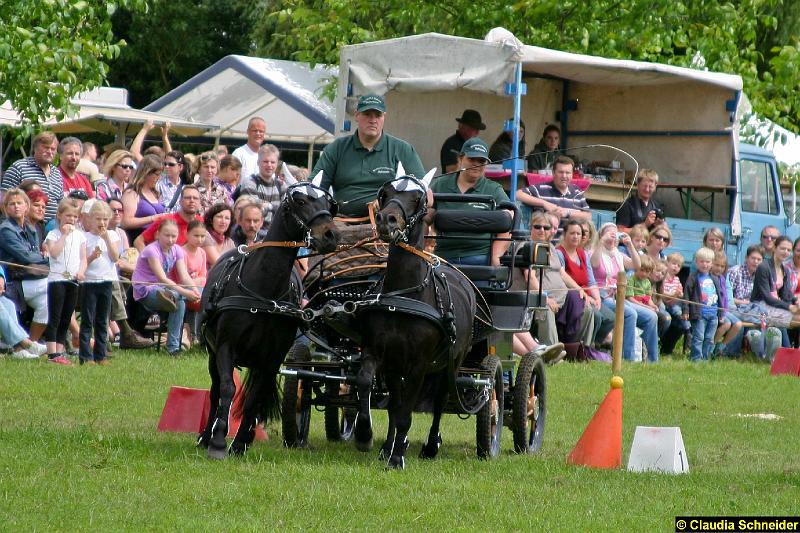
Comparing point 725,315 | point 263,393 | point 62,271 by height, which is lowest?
point 725,315

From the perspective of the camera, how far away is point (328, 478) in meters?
7.50

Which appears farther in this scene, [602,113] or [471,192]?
[602,113]

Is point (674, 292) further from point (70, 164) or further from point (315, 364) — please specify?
point (315, 364)

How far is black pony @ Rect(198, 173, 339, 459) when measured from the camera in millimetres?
8086

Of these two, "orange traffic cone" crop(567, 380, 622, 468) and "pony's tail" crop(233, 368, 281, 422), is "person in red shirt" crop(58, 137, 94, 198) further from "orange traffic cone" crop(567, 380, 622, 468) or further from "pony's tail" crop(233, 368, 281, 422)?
"orange traffic cone" crop(567, 380, 622, 468)

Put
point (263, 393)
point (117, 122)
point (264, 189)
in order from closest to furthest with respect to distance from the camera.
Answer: point (263, 393) → point (264, 189) → point (117, 122)

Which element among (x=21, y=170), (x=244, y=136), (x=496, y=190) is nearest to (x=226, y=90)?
(x=244, y=136)

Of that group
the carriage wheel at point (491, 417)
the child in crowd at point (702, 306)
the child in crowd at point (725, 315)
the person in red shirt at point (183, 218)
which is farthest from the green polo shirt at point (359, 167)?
the child in crowd at point (725, 315)

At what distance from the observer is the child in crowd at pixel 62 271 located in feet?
42.2

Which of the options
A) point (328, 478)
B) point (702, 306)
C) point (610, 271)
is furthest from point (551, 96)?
point (328, 478)

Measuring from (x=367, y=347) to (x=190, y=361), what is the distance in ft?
19.0

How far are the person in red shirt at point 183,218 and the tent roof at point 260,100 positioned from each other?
10307mm

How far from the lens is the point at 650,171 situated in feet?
60.0

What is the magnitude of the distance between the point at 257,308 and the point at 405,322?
3.06 feet
